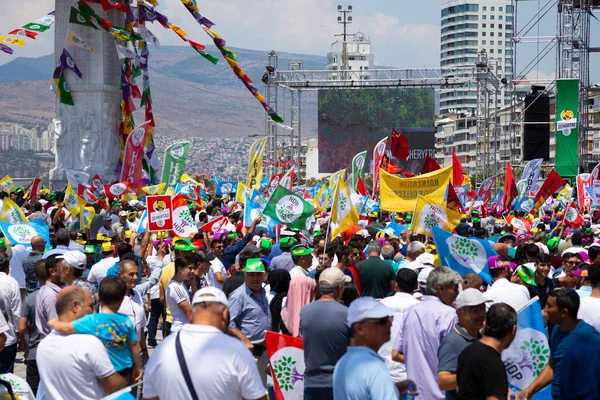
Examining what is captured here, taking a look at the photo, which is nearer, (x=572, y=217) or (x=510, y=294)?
(x=510, y=294)

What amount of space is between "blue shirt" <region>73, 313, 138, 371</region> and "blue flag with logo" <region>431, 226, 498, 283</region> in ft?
11.7

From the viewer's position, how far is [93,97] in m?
29.8

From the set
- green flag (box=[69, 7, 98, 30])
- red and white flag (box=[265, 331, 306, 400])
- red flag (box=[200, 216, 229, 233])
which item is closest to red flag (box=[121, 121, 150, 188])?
green flag (box=[69, 7, 98, 30])

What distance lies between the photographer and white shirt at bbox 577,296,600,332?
679cm

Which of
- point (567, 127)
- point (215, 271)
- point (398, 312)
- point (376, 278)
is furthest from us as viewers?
→ point (567, 127)

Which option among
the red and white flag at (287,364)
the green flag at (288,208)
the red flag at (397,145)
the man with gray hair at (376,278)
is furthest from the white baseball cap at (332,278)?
the red flag at (397,145)

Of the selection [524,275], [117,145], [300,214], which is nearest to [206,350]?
[524,275]

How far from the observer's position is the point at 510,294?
7.66 metres

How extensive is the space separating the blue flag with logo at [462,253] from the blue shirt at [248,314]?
1.60m

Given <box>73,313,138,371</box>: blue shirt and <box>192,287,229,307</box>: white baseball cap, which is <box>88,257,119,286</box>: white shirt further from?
<box>192,287,229,307</box>: white baseball cap

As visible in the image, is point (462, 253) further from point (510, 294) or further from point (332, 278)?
point (332, 278)

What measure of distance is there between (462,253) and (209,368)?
4.11 metres

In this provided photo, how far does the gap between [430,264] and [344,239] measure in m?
5.20

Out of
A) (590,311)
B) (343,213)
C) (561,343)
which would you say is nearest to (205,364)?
(561,343)
